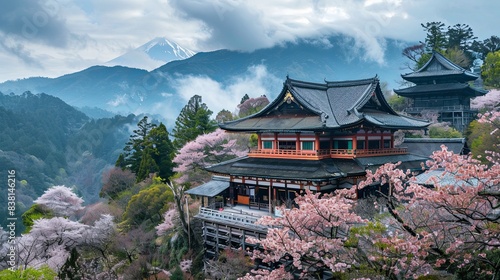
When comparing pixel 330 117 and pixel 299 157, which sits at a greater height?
pixel 330 117

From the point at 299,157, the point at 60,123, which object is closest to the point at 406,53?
the point at 299,157

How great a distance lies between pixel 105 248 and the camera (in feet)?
93.3

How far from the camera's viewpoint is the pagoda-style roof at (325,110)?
75.0 feet

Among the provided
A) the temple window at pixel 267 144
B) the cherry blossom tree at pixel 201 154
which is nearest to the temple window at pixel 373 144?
the temple window at pixel 267 144

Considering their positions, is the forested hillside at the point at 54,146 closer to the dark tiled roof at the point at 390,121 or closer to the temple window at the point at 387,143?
the temple window at the point at 387,143

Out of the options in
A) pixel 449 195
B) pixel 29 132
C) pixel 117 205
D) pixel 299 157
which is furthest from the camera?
pixel 29 132

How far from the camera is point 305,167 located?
2214cm

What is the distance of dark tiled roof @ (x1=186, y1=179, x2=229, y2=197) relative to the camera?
983 inches

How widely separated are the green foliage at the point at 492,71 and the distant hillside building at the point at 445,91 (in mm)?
4077

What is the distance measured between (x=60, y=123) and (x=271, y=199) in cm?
10523

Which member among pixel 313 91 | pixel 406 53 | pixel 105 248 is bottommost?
pixel 105 248

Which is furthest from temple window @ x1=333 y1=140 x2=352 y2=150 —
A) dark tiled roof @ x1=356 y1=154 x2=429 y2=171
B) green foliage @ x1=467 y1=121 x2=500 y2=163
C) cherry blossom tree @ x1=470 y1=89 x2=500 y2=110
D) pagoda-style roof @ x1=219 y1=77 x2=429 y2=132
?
cherry blossom tree @ x1=470 y1=89 x2=500 y2=110

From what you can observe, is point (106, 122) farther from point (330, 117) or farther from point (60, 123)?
point (330, 117)

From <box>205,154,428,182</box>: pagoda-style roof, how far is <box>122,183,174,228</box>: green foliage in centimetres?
621
